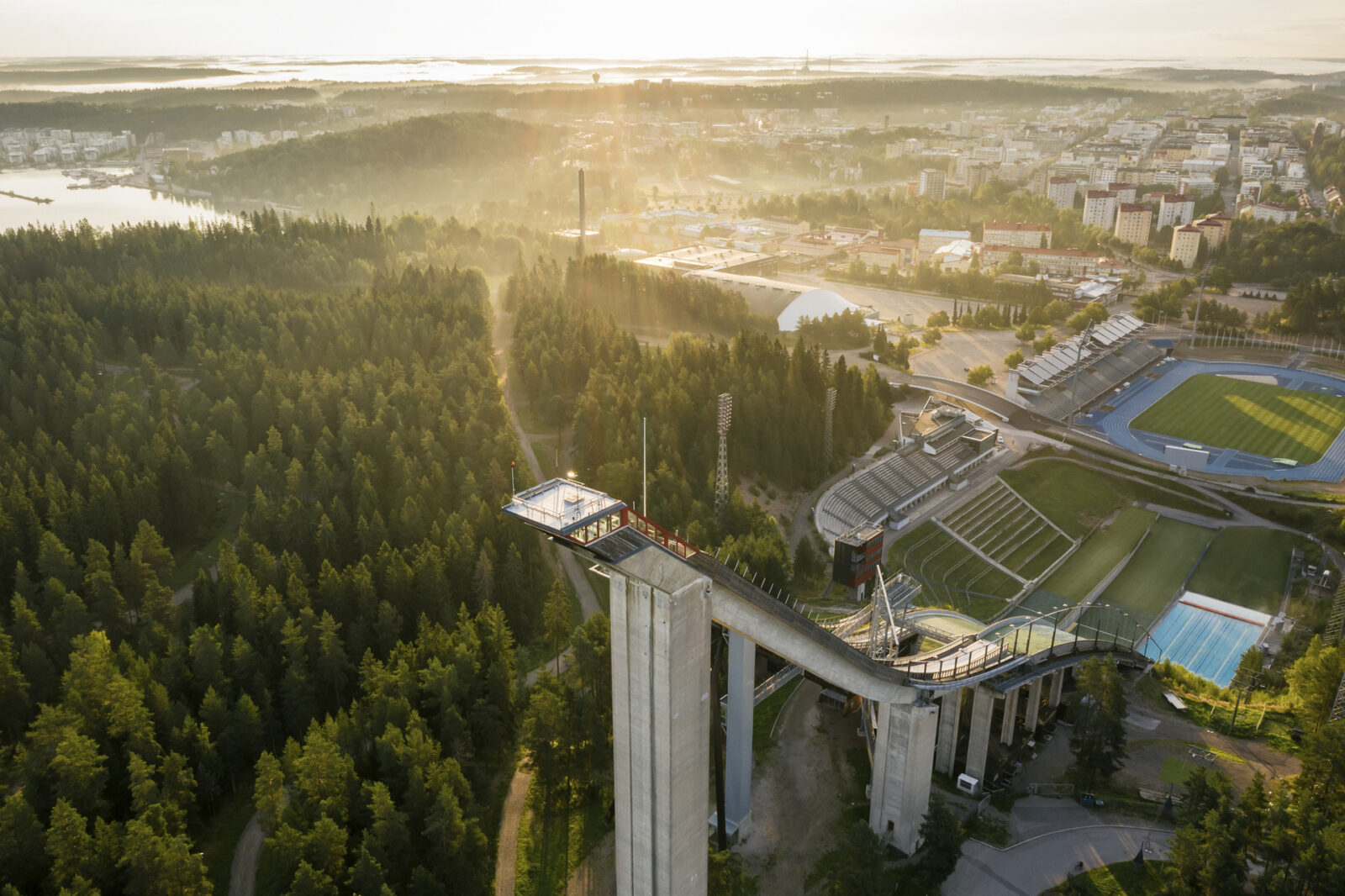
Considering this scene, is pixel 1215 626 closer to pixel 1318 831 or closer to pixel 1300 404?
pixel 1318 831

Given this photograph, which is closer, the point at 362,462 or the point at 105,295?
the point at 362,462

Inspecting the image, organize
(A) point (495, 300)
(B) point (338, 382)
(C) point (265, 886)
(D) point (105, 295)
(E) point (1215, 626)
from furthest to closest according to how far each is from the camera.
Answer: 1. (A) point (495, 300)
2. (D) point (105, 295)
3. (B) point (338, 382)
4. (E) point (1215, 626)
5. (C) point (265, 886)

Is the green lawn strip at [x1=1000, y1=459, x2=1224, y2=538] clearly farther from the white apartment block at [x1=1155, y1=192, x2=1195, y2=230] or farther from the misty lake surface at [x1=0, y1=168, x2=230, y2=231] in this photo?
the misty lake surface at [x1=0, y1=168, x2=230, y2=231]

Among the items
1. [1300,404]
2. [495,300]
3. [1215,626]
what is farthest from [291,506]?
[1300,404]

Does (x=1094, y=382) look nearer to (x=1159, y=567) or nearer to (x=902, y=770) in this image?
(x=1159, y=567)

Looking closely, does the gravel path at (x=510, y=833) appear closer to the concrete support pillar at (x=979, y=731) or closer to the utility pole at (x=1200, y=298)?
the concrete support pillar at (x=979, y=731)

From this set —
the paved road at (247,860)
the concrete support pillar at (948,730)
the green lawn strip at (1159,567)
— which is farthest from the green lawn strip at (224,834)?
the green lawn strip at (1159,567)

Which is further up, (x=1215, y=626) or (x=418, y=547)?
(x=418, y=547)
